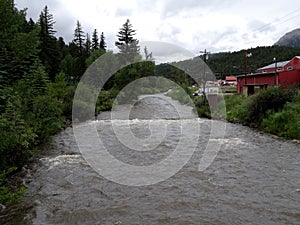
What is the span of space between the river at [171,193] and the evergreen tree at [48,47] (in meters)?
31.1

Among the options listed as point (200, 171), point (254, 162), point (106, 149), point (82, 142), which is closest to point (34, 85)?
point (82, 142)

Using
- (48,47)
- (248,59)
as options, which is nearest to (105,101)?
(48,47)

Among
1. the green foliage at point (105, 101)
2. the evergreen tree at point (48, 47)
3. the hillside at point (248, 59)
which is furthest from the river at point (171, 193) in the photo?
the hillside at point (248, 59)

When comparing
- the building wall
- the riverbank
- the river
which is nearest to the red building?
the building wall

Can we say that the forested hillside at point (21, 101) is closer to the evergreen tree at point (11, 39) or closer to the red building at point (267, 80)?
the evergreen tree at point (11, 39)

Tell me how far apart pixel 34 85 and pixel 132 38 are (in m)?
38.3

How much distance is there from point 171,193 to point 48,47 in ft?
129

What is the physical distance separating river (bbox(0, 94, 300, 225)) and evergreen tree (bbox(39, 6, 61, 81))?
31.1m

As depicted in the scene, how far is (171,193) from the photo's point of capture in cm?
766

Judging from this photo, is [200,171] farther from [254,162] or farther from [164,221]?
[164,221]

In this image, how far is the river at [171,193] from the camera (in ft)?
20.6

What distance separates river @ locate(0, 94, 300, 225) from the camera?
20.6ft

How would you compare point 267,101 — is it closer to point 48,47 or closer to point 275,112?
point 275,112

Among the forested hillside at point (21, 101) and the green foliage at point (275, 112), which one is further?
the green foliage at point (275, 112)
